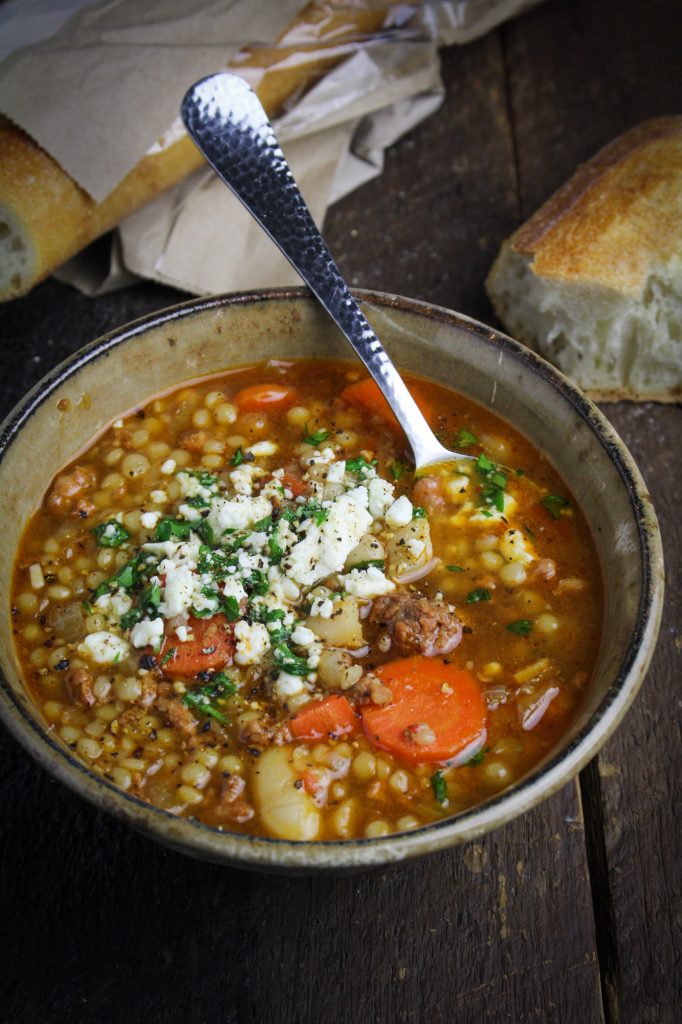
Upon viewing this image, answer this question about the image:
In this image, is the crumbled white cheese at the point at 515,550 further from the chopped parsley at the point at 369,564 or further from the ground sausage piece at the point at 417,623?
the chopped parsley at the point at 369,564

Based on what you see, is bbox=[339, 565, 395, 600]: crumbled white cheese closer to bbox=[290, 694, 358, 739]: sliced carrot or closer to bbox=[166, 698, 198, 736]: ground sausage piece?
bbox=[290, 694, 358, 739]: sliced carrot

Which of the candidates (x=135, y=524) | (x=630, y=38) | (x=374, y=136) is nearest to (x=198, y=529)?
(x=135, y=524)

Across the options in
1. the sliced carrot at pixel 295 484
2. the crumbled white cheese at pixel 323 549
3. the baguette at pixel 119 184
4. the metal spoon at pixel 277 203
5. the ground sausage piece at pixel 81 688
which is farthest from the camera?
the baguette at pixel 119 184

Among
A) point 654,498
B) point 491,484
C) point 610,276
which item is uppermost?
point 491,484

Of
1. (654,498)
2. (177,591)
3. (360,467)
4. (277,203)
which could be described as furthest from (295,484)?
(654,498)

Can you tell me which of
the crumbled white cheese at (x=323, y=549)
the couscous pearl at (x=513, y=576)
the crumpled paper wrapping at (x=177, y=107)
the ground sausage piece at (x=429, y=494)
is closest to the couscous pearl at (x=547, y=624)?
the couscous pearl at (x=513, y=576)

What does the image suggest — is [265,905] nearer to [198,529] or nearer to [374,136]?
[198,529]

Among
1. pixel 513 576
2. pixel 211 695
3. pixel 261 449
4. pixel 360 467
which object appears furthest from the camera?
pixel 261 449

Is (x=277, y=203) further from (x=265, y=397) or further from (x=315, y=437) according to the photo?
(x=315, y=437)

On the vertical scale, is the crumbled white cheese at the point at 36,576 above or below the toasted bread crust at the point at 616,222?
above
